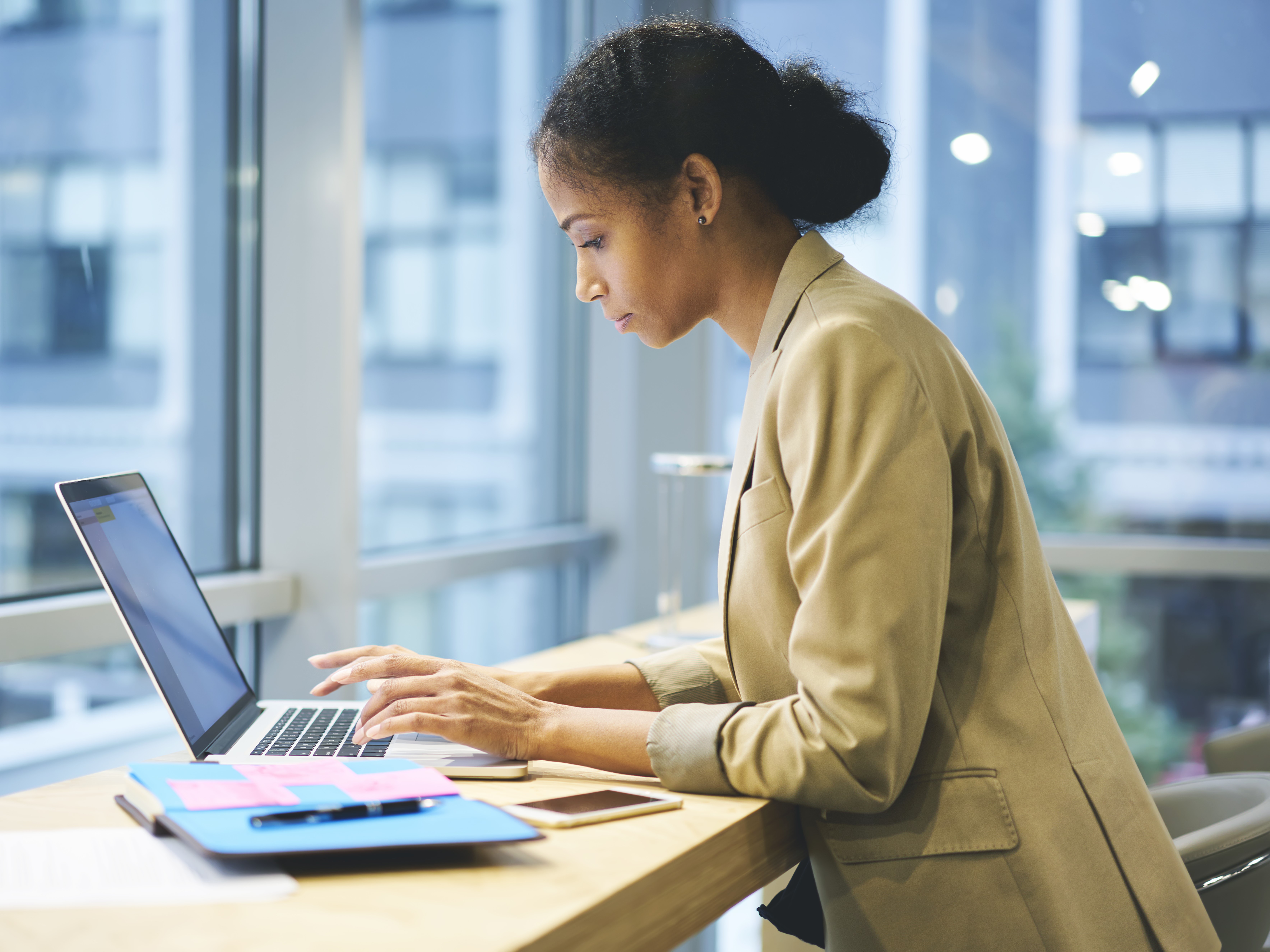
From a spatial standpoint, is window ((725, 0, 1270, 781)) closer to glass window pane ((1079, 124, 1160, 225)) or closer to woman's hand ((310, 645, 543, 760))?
glass window pane ((1079, 124, 1160, 225))

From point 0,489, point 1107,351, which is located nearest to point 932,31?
point 1107,351

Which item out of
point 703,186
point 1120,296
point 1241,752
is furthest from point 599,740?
point 1120,296

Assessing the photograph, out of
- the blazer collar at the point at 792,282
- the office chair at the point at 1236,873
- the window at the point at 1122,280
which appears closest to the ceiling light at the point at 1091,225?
the window at the point at 1122,280

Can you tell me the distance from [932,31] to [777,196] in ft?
7.91

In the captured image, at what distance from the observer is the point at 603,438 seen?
3.41 meters

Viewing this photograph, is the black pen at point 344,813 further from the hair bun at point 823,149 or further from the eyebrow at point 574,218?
the hair bun at point 823,149

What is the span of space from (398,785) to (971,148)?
2.83 m

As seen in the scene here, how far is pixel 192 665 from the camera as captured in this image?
3.58 feet

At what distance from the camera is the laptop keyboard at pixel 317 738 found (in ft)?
3.47

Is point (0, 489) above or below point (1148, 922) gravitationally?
above

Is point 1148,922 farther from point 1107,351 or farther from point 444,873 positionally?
point 1107,351

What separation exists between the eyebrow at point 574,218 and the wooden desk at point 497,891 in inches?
21.2

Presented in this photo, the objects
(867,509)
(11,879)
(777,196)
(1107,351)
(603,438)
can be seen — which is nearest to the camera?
(11,879)

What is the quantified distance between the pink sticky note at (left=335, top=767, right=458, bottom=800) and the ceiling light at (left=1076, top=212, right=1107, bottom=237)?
9.02 ft
